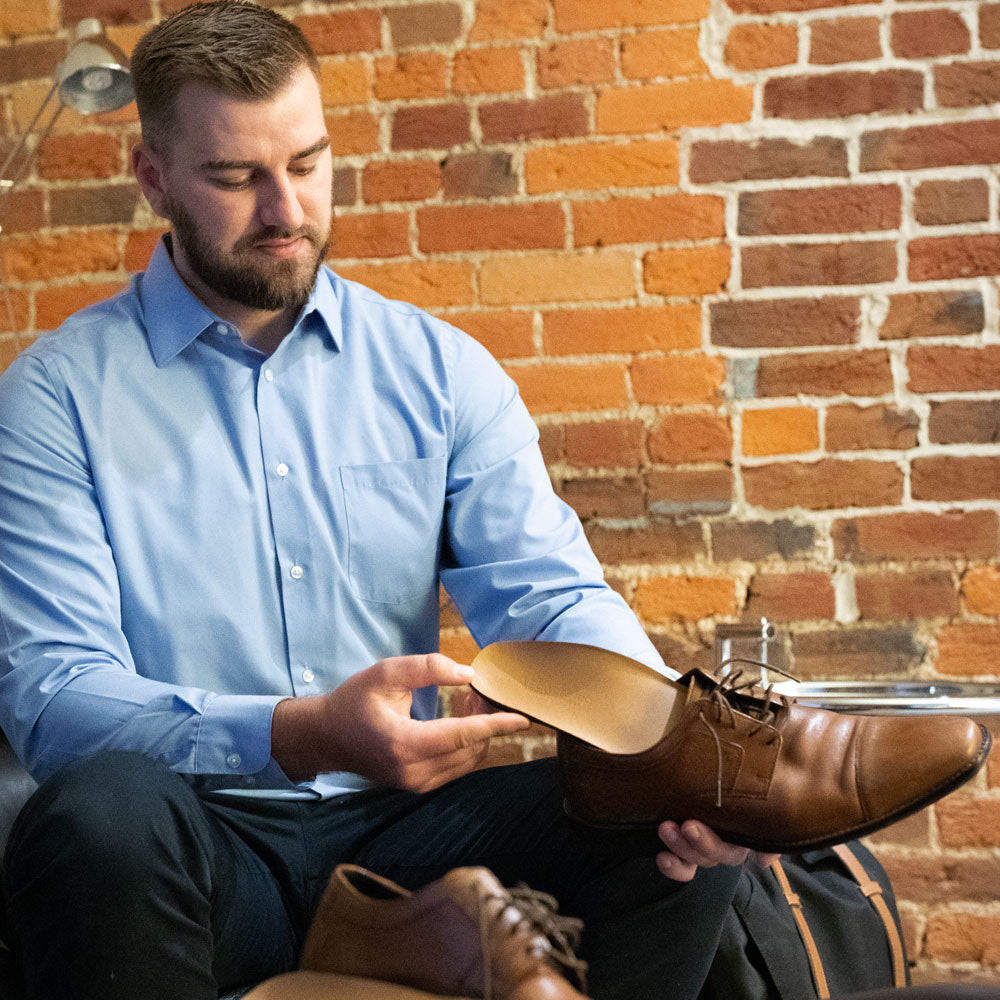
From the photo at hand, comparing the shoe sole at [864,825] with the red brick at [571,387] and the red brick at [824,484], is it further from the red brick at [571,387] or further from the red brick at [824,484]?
the red brick at [571,387]

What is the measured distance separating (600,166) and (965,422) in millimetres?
708

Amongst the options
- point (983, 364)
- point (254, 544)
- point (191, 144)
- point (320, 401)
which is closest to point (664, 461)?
point (983, 364)

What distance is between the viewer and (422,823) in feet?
3.83

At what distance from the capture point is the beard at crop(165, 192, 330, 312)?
136cm

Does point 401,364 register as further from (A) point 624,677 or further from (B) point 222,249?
(A) point 624,677

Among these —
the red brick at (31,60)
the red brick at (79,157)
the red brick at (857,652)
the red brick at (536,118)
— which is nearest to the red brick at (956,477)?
the red brick at (857,652)

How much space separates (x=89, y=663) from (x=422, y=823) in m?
0.39

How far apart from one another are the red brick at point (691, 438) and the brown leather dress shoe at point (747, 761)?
0.74 m

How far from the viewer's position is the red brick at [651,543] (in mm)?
1785

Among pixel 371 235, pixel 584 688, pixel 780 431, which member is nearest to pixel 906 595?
pixel 780 431

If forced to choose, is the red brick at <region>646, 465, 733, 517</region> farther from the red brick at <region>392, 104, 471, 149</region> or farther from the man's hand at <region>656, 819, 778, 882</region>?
the man's hand at <region>656, 819, 778, 882</region>

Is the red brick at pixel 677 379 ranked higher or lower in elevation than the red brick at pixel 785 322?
lower

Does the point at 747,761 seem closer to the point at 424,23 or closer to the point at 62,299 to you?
the point at 424,23

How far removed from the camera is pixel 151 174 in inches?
57.1
